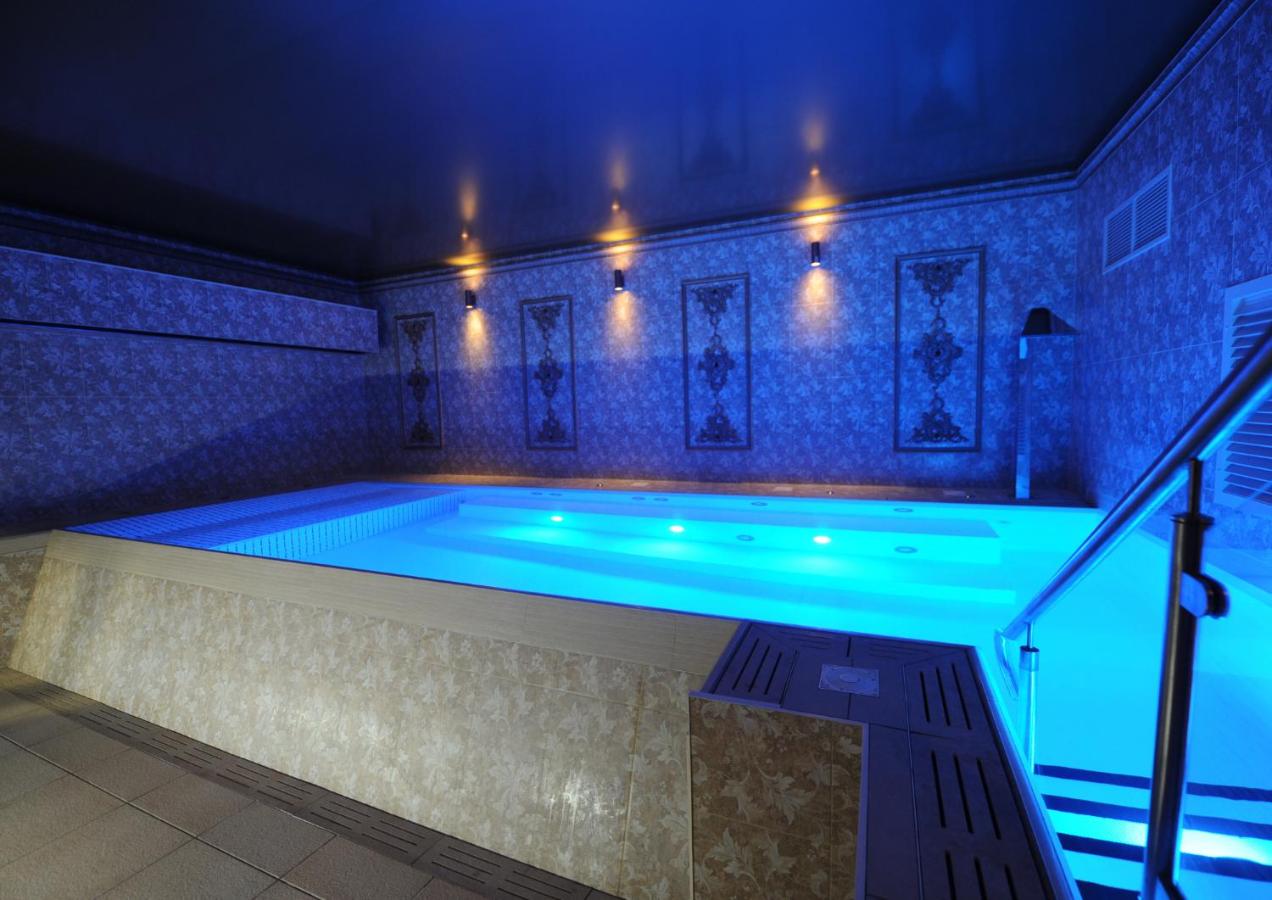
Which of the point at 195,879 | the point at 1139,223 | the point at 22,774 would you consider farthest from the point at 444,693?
the point at 1139,223

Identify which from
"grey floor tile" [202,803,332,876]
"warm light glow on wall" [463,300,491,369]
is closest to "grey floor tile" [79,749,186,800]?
"grey floor tile" [202,803,332,876]

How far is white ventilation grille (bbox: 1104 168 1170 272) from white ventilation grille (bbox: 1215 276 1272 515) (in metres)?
0.71

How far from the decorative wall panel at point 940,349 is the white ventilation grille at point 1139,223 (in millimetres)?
833

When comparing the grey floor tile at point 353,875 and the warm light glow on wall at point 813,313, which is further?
the warm light glow on wall at point 813,313

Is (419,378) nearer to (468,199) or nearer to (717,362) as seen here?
(468,199)

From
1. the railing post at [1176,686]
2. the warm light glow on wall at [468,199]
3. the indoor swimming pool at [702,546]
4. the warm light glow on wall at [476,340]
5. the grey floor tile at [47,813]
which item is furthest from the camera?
the warm light glow on wall at [476,340]

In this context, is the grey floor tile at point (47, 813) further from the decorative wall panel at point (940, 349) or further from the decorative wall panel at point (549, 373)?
the decorative wall panel at point (940, 349)

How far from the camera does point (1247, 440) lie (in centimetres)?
188

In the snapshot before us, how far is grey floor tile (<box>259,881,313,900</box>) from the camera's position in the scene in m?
1.33

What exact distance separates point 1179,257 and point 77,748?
4.74 m

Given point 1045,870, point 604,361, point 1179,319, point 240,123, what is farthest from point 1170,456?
point 604,361

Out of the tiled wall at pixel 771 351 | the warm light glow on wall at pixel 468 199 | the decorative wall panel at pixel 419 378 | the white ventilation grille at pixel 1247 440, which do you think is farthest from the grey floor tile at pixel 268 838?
the decorative wall panel at pixel 419 378

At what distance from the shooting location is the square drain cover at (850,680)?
1.22 meters

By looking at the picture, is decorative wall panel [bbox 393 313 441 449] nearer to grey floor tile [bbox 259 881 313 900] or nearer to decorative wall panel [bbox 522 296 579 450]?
decorative wall panel [bbox 522 296 579 450]
